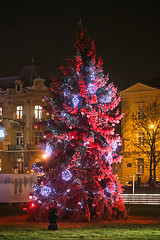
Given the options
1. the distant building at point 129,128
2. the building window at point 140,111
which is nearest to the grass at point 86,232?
the building window at point 140,111

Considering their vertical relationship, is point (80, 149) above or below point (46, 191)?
above

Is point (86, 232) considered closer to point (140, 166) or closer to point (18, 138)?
point (140, 166)

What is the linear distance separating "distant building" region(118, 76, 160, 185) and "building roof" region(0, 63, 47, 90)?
558 inches

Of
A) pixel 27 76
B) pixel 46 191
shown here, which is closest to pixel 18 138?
pixel 27 76

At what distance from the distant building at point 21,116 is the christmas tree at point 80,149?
45.4m

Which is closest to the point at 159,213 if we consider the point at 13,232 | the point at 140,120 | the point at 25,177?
the point at 25,177

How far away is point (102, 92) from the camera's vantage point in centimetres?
2277

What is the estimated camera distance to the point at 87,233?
17031mm

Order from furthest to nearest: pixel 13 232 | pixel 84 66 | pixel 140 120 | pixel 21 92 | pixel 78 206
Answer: pixel 21 92 < pixel 140 120 < pixel 84 66 < pixel 78 206 < pixel 13 232

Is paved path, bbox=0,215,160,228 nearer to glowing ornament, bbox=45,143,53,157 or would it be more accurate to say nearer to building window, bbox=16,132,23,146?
glowing ornament, bbox=45,143,53,157

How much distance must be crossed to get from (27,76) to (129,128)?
1848 centimetres

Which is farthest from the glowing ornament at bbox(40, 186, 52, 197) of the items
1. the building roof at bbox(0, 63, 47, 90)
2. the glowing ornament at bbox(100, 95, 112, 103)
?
the building roof at bbox(0, 63, 47, 90)

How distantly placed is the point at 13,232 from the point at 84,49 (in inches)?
394

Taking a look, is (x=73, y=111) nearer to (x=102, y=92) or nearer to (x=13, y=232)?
(x=102, y=92)
